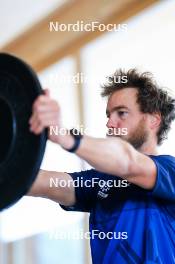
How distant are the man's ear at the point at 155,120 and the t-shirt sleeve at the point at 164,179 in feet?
0.69

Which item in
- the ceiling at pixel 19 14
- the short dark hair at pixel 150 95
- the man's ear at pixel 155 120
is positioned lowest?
the man's ear at pixel 155 120

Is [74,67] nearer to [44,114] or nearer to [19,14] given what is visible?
[19,14]

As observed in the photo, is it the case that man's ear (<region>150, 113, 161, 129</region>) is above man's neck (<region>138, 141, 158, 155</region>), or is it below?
above

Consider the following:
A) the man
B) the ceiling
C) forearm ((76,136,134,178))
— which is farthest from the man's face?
the ceiling

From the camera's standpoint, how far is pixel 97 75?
1.56 metres

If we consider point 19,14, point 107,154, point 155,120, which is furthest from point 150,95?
point 19,14

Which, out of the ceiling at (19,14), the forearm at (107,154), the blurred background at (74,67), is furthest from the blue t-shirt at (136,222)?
the ceiling at (19,14)

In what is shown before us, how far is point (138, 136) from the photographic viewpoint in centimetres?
120

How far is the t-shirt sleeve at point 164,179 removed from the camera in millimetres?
993

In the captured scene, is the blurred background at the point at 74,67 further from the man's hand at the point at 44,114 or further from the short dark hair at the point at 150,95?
the man's hand at the point at 44,114

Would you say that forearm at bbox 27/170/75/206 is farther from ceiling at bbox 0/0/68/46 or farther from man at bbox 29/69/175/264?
ceiling at bbox 0/0/68/46

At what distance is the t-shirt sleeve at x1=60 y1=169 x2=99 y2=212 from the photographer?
121 cm

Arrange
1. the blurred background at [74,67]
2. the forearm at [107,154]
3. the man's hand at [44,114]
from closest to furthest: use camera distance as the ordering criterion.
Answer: the man's hand at [44,114], the forearm at [107,154], the blurred background at [74,67]

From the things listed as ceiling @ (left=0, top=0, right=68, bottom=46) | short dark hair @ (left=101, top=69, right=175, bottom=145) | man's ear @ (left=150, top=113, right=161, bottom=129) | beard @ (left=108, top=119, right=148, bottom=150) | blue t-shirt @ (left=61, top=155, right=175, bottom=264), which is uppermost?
ceiling @ (left=0, top=0, right=68, bottom=46)
